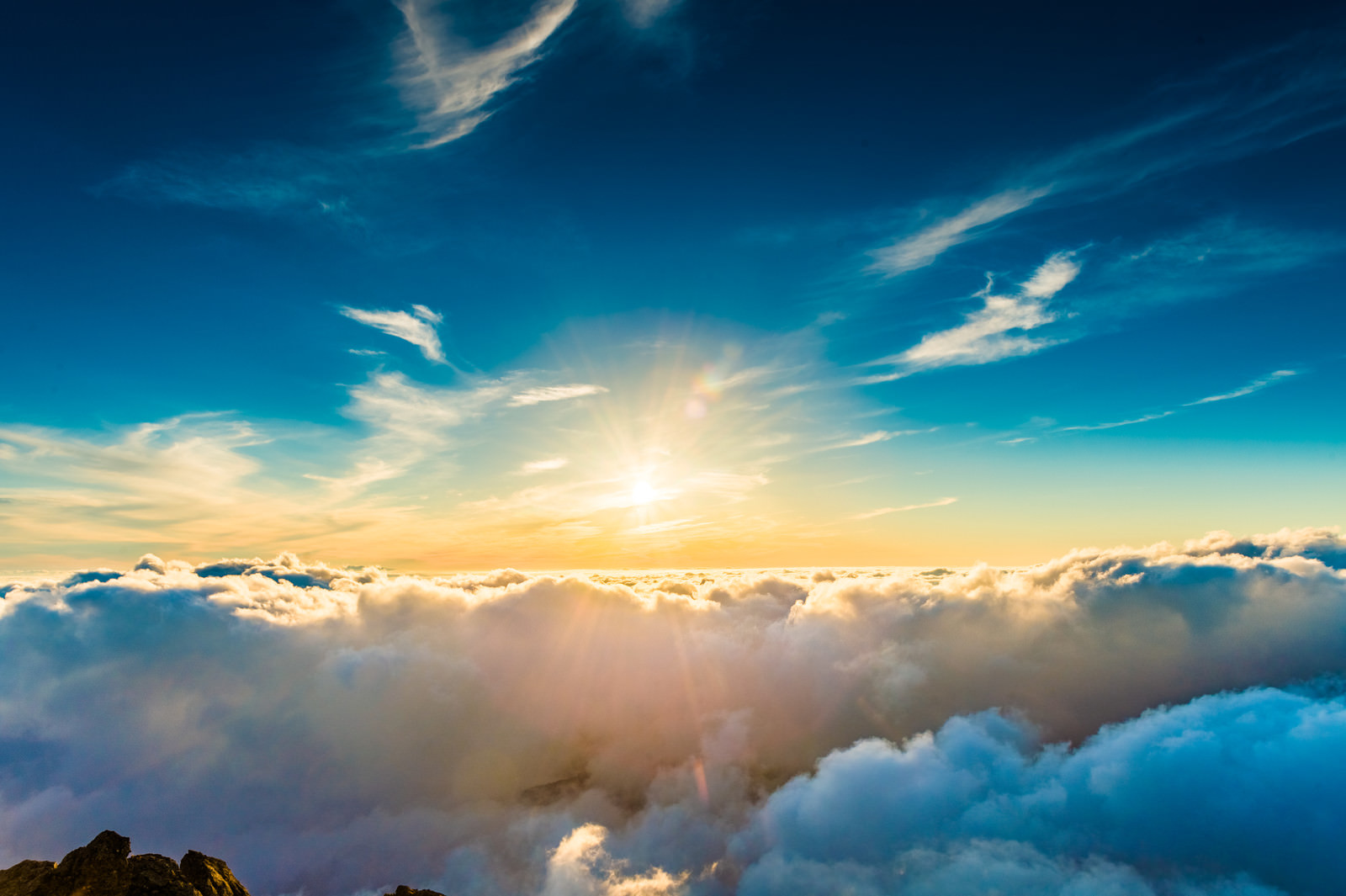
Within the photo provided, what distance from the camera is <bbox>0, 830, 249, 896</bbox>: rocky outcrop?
346 feet

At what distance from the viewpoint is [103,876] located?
4245 inches

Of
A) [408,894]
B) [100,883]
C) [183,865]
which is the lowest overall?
[408,894]

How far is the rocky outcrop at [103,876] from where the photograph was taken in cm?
10538

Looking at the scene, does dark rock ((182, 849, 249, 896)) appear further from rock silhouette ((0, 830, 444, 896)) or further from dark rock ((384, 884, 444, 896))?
dark rock ((384, 884, 444, 896))

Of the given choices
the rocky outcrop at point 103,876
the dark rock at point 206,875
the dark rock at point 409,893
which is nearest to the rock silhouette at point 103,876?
the rocky outcrop at point 103,876

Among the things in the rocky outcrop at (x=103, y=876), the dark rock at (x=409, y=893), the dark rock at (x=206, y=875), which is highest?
the rocky outcrop at (x=103, y=876)

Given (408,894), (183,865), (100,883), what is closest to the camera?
(100,883)

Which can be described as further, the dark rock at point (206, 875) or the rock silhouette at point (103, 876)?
the dark rock at point (206, 875)

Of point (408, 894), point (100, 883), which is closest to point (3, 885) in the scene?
point (100, 883)

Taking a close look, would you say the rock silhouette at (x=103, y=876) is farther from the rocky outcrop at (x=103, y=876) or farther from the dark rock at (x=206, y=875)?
the dark rock at (x=206, y=875)

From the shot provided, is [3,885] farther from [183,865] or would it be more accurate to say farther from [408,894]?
[408,894]

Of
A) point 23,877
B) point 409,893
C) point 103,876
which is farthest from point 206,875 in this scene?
point 409,893

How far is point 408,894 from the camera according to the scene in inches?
5763

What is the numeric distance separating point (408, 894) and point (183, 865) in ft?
178
